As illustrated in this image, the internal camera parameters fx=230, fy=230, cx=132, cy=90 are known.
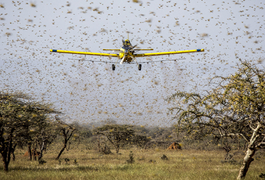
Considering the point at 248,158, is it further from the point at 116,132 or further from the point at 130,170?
the point at 116,132

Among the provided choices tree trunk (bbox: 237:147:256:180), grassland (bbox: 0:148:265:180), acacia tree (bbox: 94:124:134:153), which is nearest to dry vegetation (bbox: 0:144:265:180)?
grassland (bbox: 0:148:265:180)

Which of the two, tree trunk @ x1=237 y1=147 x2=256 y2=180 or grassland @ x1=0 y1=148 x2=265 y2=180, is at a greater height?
tree trunk @ x1=237 y1=147 x2=256 y2=180

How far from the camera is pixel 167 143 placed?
2237 inches

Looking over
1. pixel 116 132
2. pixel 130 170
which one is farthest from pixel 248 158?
pixel 116 132

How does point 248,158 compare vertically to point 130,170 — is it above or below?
above

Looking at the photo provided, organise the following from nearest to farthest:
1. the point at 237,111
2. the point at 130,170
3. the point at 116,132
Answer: the point at 237,111 < the point at 130,170 < the point at 116,132

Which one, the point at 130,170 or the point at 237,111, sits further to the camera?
the point at 130,170

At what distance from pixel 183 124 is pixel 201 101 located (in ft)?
5.70

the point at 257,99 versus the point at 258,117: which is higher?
the point at 257,99

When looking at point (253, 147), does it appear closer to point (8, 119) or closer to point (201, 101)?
point (201, 101)

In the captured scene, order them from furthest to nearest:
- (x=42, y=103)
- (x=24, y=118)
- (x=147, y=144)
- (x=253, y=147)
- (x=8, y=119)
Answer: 1. (x=147, y=144)
2. (x=42, y=103)
3. (x=24, y=118)
4. (x=8, y=119)
5. (x=253, y=147)

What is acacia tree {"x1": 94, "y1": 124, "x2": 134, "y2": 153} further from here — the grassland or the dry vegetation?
the grassland

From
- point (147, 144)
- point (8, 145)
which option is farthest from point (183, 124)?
point (147, 144)

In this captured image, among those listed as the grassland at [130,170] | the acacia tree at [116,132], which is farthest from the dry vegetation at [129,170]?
the acacia tree at [116,132]
